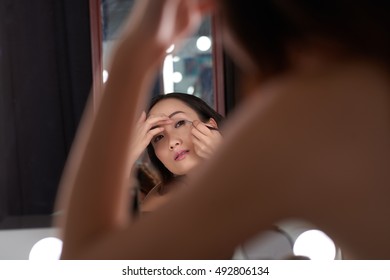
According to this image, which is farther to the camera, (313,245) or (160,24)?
(313,245)

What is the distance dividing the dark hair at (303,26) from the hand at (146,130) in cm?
68

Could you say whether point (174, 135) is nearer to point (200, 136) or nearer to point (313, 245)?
point (200, 136)

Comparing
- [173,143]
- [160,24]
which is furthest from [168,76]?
[160,24]

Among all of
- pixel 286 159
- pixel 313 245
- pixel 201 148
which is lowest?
pixel 286 159

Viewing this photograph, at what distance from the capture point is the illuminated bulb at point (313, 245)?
64cm

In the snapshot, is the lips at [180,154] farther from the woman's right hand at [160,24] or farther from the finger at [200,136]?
the woman's right hand at [160,24]

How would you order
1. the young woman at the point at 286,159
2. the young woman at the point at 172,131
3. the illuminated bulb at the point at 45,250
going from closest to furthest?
the young woman at the point at 286,159
the illuminated bulb at the point at 45,250
the young woman at the point at 172,131

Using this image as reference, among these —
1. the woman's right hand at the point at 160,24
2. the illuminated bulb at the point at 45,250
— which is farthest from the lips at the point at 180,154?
the woman's right hand at the point at 160,24

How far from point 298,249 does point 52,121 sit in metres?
0.48

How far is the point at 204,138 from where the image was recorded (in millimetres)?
844

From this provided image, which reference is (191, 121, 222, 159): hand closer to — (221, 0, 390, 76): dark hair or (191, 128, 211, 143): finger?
(191, 128, 211, 143): finger

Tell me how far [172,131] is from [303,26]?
70 cm

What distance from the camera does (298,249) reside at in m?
0.74

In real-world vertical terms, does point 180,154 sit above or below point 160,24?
above
